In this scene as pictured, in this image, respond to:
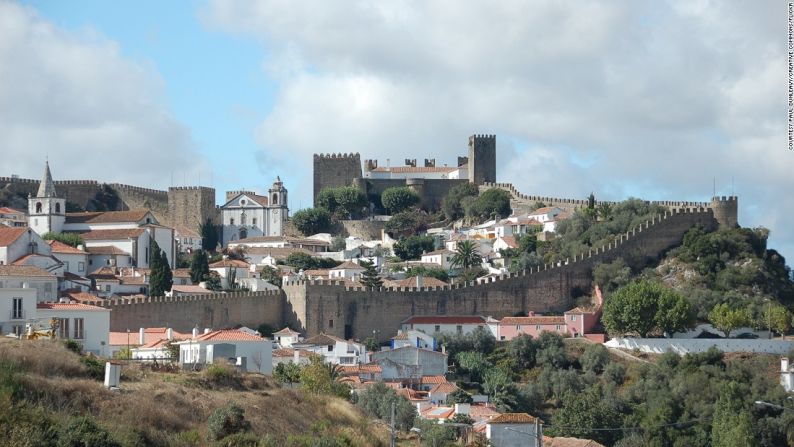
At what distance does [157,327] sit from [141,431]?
3083cm


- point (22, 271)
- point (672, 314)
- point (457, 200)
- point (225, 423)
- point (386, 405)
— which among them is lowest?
point (386, 405)

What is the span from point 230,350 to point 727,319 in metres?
28.2

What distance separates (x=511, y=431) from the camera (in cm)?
4006

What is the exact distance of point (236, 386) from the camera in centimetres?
2912

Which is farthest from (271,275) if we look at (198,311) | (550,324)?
(550,324)

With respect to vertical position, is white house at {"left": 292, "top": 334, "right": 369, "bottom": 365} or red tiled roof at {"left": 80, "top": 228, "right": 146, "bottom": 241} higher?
red tiled roof at {"left": 80, "top": 228, "right": 146, "bottom": 241}

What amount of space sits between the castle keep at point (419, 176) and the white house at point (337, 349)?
112 ft

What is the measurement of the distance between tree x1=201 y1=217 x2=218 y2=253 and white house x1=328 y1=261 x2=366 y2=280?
12.0m

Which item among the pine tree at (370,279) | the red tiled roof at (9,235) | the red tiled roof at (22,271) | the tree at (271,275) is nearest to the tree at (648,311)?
the pine tree at (370,279)

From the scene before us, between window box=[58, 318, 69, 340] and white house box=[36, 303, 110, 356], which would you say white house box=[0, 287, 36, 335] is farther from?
window box=[58, 318, 69, 340]

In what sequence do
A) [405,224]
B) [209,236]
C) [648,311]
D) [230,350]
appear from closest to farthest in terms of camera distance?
[230,350] < [648,311] < [209,236] < [405,224]

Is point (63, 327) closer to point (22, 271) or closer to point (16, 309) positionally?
point (16, 309)

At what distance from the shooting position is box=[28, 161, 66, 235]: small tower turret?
74.4 metres

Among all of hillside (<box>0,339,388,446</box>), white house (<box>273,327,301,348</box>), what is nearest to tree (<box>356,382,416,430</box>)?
hillside (<box>0,339,388,446</box>)
